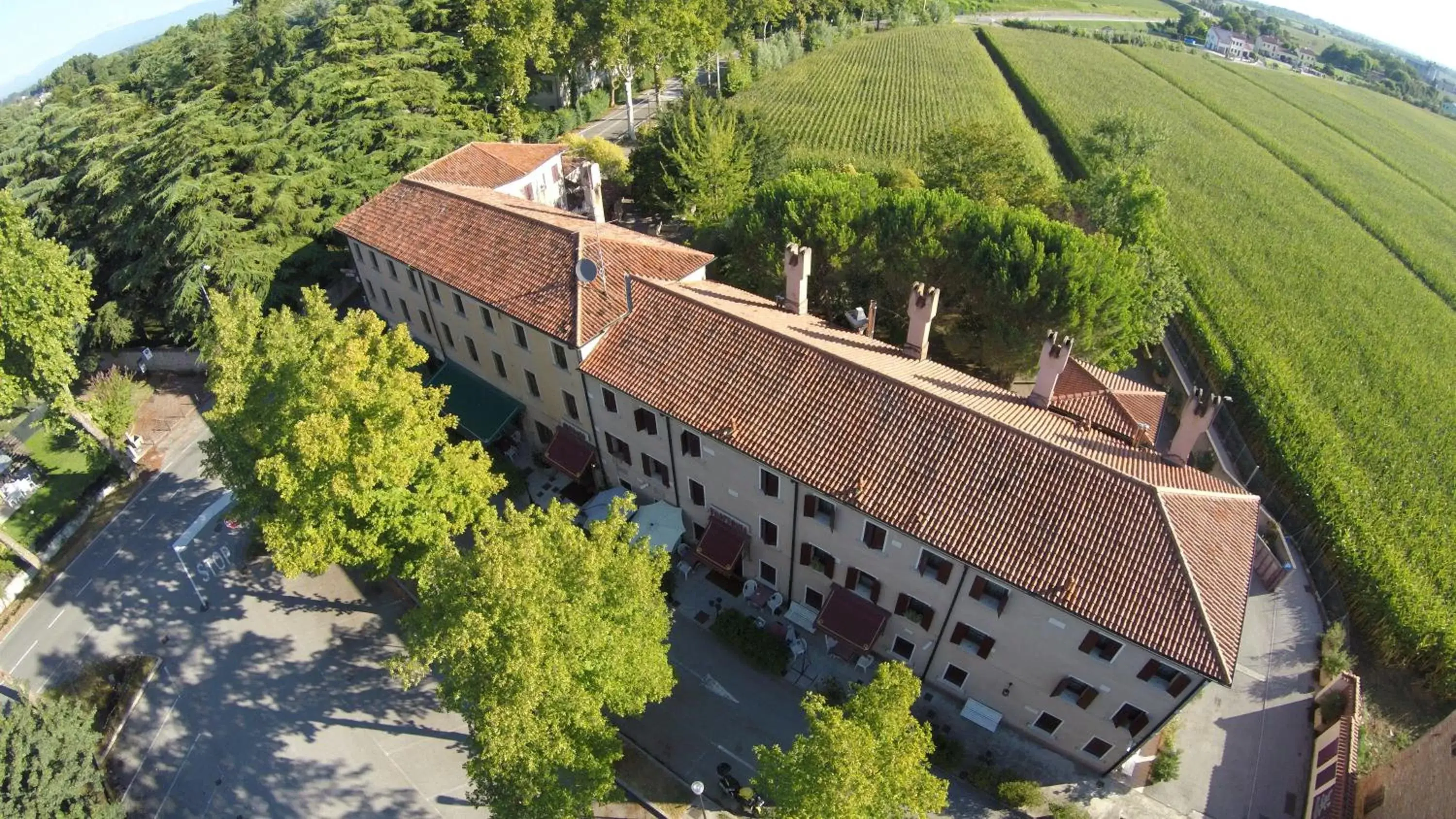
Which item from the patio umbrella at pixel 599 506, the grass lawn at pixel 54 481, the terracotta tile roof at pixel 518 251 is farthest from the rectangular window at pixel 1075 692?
the grass lawn at pixel 54 481

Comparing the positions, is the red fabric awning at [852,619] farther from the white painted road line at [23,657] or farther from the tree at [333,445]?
the white painted road line at [23,657]

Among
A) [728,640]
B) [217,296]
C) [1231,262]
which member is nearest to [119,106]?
[217,296]

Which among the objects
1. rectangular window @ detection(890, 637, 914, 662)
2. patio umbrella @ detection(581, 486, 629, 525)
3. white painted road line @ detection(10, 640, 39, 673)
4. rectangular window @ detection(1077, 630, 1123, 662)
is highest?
rectangular window @ detection(1077, 630, 1123, 662)

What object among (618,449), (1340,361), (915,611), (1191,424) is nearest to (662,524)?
(618,449)

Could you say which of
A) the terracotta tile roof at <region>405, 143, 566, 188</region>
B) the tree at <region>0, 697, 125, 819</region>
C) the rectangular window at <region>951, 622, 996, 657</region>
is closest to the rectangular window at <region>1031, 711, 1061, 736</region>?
the rectangular window at <region>951, 622, 996, 657</region>

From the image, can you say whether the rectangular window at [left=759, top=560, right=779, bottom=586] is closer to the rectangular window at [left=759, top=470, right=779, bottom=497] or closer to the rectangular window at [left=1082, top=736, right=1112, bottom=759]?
the rectangular window at [left=759, top=470, right=779, bottom=497]

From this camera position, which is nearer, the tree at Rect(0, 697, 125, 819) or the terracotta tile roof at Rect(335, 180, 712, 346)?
the tree at Rect(0, 697, 125, 819)
